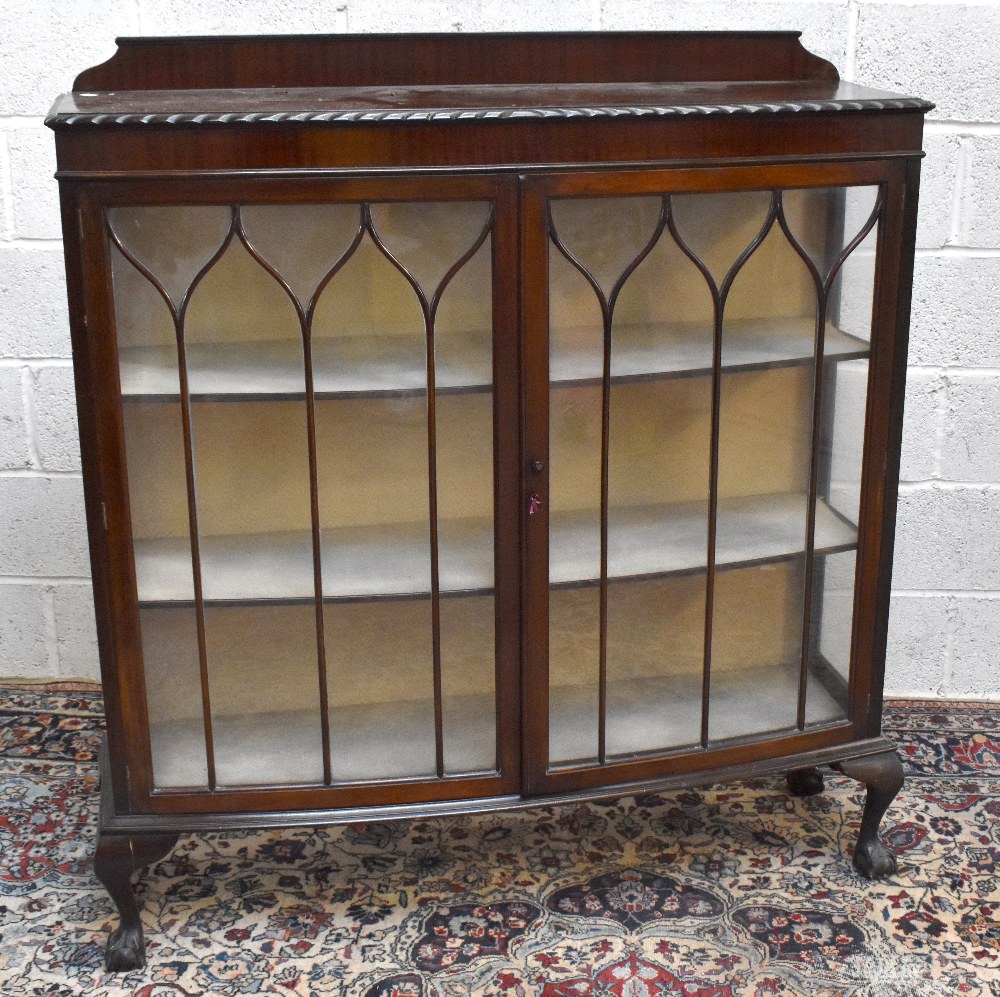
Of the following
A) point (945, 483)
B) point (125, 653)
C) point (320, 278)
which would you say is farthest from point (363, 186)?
point (945, 483)

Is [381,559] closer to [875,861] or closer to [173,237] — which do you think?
[173,237]

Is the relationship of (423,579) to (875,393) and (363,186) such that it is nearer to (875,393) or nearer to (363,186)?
(363,186)

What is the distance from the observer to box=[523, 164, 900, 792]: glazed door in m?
1.61

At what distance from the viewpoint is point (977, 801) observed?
2.13 metres

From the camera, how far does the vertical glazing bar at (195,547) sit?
1.59 m

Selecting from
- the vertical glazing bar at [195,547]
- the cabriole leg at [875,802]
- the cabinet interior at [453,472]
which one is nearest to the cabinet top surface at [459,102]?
the cabinet interior at [453,472]

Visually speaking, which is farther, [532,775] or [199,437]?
[532,775]

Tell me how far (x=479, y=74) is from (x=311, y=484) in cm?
66

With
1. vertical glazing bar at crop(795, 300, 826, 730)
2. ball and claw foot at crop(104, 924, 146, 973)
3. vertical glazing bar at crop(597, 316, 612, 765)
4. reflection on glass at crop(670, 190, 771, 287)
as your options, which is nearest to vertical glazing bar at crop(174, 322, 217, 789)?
ball and claw foot at crop(104, 924, 146, 973)

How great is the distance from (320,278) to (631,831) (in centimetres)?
105

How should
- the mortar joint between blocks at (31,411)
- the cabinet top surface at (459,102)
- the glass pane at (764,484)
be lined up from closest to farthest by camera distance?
the cabinet top surface at (459,102)
the glass pane at (764,484)
the mortar joint between blocks at (31,411)

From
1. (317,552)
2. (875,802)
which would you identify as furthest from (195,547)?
(875,802)

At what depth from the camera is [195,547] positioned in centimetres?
166

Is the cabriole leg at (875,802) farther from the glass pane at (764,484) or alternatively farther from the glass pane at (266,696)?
the glass pane at (266,696)
